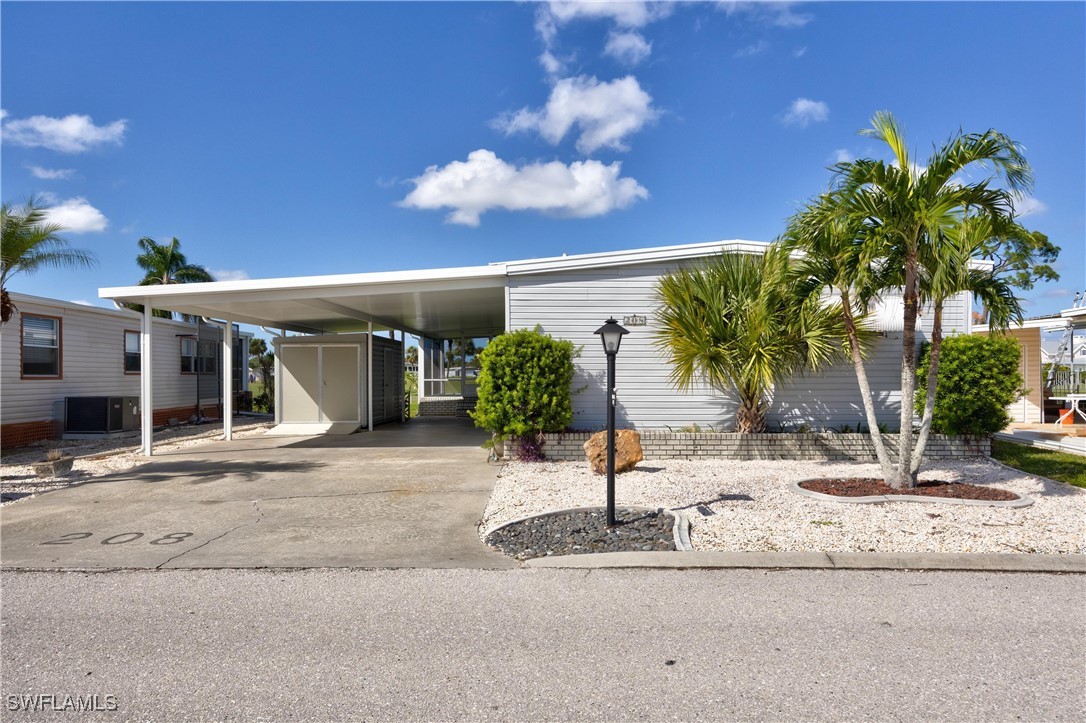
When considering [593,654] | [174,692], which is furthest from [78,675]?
[593,654]

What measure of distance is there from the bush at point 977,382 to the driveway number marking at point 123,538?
10.0 metres

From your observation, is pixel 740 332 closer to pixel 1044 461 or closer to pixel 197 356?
pixel 1044 461

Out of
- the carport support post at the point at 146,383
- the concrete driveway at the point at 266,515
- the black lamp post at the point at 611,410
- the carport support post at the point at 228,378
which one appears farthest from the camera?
the carport support post at the point at 228,378

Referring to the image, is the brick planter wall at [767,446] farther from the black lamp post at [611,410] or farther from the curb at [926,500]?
the black lamp post at [611,410]

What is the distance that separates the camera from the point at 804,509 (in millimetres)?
6262

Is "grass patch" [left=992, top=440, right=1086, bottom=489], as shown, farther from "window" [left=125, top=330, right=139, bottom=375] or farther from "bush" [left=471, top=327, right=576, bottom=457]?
"window" [left=125, top=330, right=139, bottom=375]

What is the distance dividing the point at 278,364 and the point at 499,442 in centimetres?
839

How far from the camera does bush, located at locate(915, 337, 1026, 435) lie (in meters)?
8.98

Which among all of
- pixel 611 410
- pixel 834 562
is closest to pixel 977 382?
pixel 834 562

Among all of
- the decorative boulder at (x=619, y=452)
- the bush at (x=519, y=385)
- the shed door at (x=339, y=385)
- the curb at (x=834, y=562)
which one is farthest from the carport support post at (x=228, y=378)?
the curb at (x=834, y=562)

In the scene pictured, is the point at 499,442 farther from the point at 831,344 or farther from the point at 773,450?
the point at 831,344

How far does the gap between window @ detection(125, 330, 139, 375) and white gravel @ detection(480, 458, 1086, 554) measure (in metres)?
12.3

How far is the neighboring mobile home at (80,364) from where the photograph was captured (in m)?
12.3

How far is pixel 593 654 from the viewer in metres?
3.31
